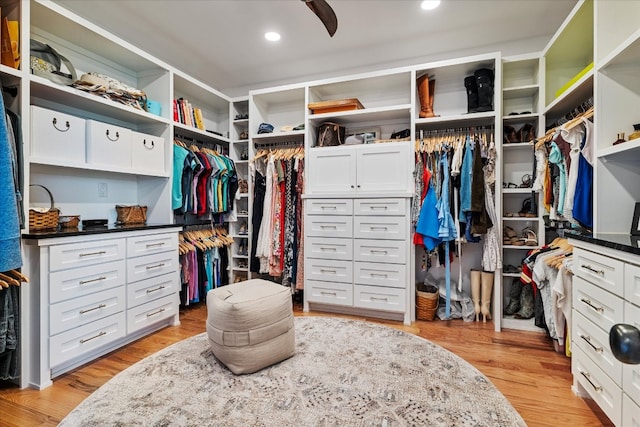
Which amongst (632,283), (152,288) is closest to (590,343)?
(632,283)

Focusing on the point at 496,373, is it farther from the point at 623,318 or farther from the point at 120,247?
the point at 120,247

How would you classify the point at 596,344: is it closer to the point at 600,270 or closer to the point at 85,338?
the point at 600,270

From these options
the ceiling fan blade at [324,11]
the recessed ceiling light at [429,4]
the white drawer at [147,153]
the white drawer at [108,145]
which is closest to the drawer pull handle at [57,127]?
the white drawer at [108,145]

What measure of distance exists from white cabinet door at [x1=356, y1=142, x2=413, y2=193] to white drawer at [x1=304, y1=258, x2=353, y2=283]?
788mm

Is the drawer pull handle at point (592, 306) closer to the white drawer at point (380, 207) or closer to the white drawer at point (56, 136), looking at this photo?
the white drawer at point (380, 207)

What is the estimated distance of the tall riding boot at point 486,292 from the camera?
113 inches

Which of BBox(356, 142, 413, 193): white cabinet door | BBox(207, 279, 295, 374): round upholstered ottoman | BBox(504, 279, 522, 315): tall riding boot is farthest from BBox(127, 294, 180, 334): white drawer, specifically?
BBox(504, 279, 522, 315): tall riding boot

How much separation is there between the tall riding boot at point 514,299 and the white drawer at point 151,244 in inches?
125

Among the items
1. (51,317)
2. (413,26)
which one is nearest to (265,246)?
(51,317)

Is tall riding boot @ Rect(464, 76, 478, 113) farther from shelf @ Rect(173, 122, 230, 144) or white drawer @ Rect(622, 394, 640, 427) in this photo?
shelf @ Rect(173, 122, 230, 144)

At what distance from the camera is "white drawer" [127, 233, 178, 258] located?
2.42 metres

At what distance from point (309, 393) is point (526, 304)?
92.2 inches

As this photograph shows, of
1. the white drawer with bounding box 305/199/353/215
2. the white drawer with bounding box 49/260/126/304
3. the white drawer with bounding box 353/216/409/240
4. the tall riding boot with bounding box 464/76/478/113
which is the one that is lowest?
the white drawer with bounding box 49/260/126/304

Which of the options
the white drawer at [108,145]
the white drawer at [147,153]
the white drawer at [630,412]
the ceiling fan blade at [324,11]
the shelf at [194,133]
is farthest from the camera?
the shelf at [194,133]
